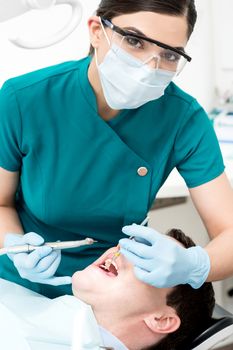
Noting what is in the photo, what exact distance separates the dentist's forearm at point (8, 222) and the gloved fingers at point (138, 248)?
397mm

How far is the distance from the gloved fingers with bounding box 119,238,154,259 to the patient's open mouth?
0.70 ft

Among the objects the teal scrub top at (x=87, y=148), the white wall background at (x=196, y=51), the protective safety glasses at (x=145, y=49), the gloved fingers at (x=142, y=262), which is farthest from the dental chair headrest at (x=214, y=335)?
the white wall background at (x=196, y=51)

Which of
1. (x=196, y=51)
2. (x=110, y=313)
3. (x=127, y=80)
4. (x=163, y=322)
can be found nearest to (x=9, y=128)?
(x=127, y=80)

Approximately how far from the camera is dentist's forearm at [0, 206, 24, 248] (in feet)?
4.84

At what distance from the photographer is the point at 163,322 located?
4.66 feet

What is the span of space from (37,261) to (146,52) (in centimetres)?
61

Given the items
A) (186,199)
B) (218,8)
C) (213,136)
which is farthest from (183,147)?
(218,8)

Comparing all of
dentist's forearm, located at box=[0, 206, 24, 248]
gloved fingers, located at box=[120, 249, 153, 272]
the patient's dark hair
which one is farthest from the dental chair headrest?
dentist's forearm, located at box=[0, 206, 24, 248]

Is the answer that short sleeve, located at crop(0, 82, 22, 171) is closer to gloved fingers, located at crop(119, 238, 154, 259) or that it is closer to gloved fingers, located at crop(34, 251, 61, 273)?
gloved fingers, located at crop(34, 251, 61, 273)

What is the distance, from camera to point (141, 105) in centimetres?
144

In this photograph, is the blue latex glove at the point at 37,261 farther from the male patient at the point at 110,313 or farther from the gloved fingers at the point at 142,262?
the gloved fingers at the point at 142,262

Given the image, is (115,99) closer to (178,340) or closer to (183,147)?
(183,147)

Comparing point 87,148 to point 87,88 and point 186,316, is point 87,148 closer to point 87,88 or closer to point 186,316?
point 87,88

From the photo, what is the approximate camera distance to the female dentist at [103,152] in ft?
4.24
